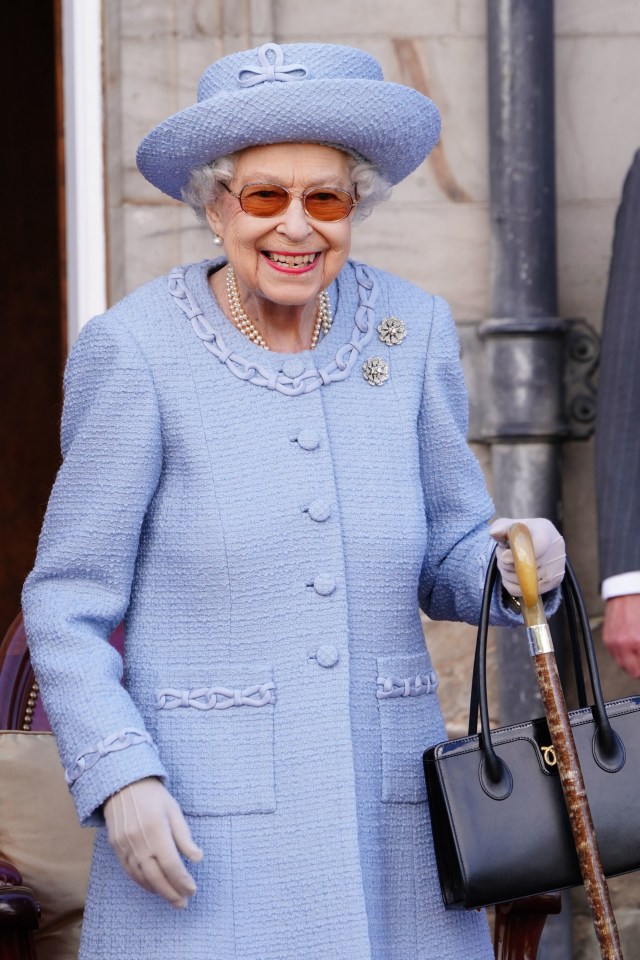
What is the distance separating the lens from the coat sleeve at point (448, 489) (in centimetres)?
230

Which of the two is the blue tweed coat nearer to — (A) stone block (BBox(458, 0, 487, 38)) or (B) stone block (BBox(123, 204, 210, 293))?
(B) stone block (BBox(123, 204, 210, 293))

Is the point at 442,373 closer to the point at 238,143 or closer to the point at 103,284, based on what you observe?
the point at 238,143

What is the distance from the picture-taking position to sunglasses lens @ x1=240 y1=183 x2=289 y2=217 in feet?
7.02

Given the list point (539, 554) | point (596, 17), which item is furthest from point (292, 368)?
point (596, 17)

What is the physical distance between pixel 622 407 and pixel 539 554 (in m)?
1.29

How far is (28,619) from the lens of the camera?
2.10 meters

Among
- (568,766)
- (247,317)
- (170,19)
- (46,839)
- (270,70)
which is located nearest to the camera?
(568,766)

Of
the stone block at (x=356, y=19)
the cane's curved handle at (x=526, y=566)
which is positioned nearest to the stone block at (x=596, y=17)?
the stone block at (x=356, y=19)

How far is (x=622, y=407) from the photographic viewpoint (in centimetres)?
331

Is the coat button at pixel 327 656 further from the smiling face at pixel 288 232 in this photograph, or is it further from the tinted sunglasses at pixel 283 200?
the tinted sunglasses at pixel 283 200

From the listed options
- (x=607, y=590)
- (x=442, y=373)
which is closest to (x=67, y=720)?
(x=442, y=373)

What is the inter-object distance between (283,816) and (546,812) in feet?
1.17

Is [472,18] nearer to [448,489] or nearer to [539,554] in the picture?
[448,489]

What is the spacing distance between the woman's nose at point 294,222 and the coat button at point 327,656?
57 centimetres
